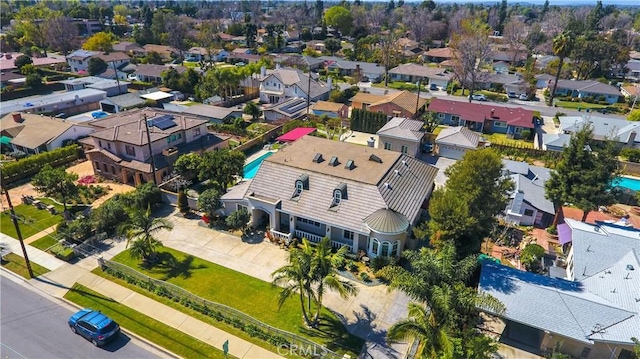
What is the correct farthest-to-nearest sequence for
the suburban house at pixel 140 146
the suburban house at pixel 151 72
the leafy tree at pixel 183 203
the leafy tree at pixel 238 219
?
the suburban house at pixel 151 72 < the suburban house at pixel 140 146 < the leafy tree at pixel 183 203 < the leafy tree at pixel 238 219

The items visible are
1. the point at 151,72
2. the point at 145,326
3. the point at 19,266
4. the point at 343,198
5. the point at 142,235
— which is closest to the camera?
the point at 145,326

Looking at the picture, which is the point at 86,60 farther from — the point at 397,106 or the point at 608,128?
the point at 608,128

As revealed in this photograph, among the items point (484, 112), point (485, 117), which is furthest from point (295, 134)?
point (484, 112)

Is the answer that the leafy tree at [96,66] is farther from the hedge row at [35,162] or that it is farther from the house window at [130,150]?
the house window at [130,150]

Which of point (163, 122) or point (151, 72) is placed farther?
point (151, 72)

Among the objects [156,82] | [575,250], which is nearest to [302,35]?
[156,82]

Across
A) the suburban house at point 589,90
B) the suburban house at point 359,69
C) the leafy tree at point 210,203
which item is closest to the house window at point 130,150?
the leafy tree at point 210,203
